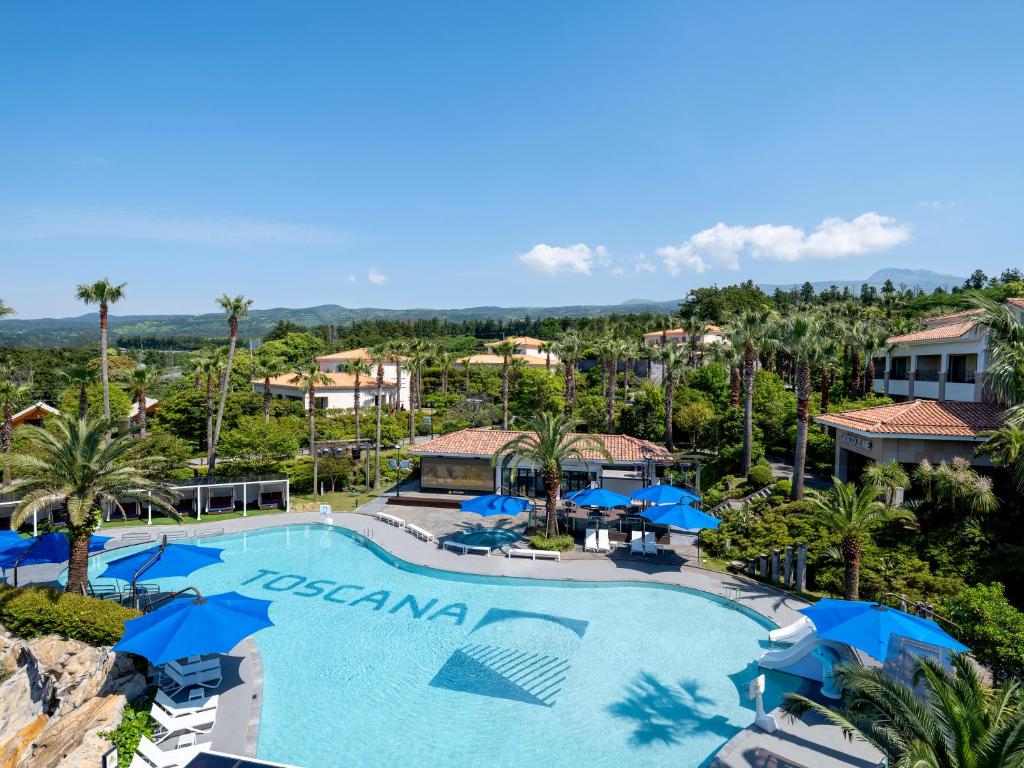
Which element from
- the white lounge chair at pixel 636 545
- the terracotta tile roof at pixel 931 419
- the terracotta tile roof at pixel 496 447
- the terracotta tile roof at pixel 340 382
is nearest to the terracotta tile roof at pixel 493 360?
the terracotta tile roof at pixel 340 382

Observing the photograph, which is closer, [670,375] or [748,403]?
[748,403]

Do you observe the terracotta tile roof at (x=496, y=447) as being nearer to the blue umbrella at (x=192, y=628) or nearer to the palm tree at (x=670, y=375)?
the palm tree at (x=670, y=375)

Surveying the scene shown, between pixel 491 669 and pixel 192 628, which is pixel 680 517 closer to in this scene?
pixel 491 669

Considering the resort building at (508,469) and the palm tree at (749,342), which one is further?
the palm tree at (749,342)

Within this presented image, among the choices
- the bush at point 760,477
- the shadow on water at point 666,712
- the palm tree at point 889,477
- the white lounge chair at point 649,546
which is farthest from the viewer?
the bush at point 760,477

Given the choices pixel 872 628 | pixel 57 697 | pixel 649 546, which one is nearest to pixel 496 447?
pixel 649 546

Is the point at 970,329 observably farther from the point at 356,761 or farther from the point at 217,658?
the point at 217,658

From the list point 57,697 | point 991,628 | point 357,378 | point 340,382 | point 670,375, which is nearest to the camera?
point 991,628

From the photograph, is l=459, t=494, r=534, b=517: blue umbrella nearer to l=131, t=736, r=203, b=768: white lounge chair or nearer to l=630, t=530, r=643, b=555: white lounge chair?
l=630, t=530, r=643, b=555: white lounge chair
